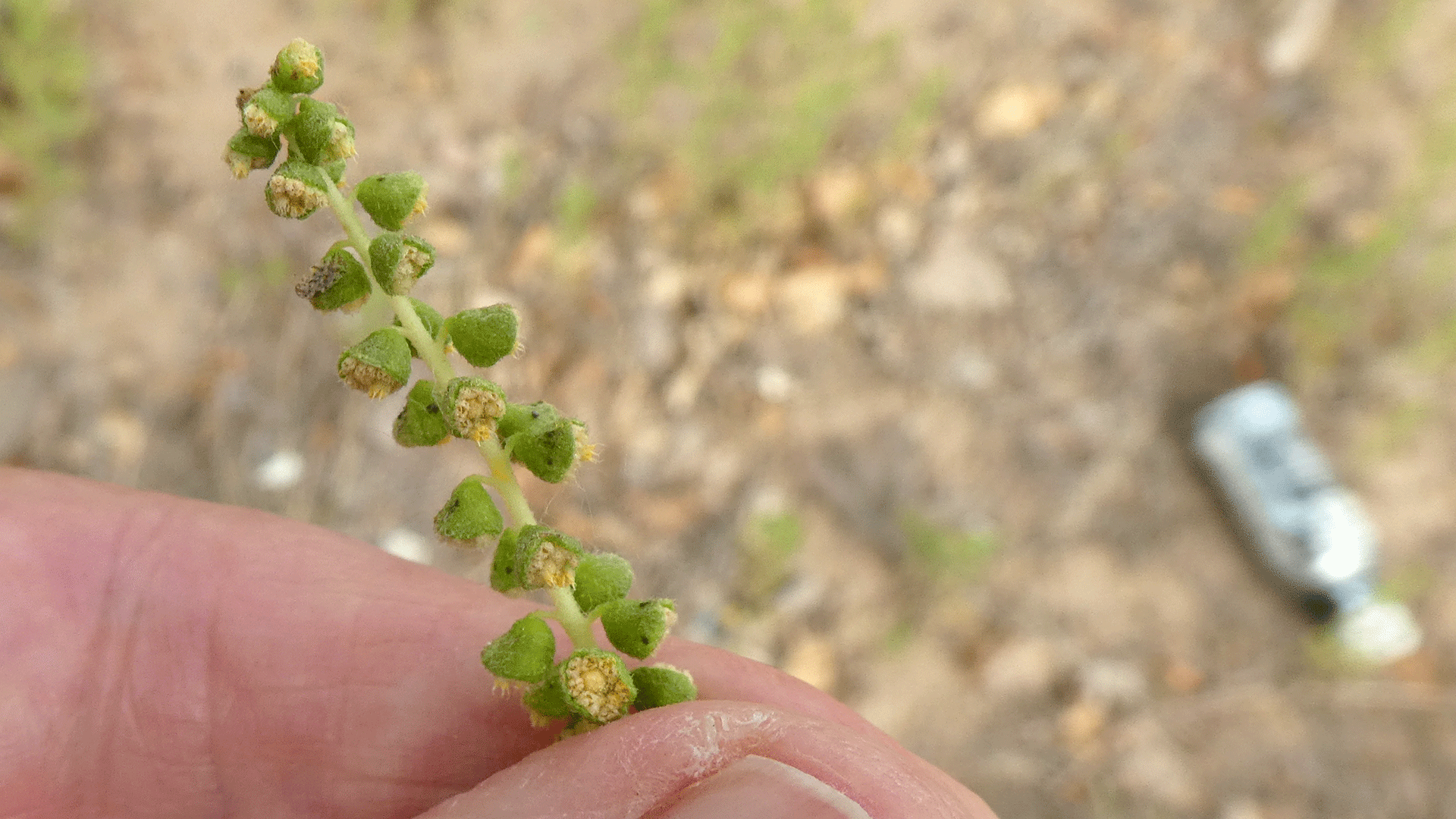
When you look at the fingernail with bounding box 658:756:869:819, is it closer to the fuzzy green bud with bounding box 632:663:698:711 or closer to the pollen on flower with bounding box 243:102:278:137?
the fuzzy green bud with bounding box 632:663:698:711

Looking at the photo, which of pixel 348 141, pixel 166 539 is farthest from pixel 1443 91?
pixel 166 539

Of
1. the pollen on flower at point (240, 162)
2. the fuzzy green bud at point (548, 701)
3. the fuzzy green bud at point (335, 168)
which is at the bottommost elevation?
the fuzzy green bud at point (548, 701)

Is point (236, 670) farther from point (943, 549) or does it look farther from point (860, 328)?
point (860, 328)

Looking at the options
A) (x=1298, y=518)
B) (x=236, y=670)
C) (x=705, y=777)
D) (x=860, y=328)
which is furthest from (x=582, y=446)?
(x=1298, y=518)

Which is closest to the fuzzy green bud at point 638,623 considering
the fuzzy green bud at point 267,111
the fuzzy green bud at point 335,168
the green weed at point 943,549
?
the fuzzy green bud at point 335,168

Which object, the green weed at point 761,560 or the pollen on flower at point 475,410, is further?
the green weed at point 761,560

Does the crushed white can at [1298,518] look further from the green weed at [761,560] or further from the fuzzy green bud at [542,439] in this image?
the fuzzy green bud at [542,439]

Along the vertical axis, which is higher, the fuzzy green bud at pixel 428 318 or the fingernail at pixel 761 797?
the fuzzy green bud at pixel 428 318
